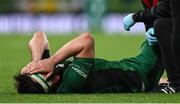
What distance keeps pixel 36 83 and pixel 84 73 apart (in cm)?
49

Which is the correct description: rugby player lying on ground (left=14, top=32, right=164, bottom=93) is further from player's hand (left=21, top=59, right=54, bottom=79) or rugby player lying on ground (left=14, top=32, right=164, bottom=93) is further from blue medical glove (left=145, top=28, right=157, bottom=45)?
blue medical glove (left=145, top=28, right=157, bottom=45)

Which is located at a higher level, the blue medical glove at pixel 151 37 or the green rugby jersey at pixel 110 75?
the blue medical glove at pixel 151 37

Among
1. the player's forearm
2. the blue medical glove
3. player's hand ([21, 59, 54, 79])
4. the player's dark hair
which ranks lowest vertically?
the player's dark hair

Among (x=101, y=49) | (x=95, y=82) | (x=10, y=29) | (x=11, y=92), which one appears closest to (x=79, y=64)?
(x=95, y=82)

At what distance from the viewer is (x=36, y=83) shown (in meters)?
8.80

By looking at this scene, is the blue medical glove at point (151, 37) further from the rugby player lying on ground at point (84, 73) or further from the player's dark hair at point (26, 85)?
the player's dark hair at point (26, 85)

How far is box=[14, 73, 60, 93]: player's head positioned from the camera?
345 inches

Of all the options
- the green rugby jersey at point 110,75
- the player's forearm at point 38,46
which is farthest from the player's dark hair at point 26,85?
the player's forearm at point 38,46

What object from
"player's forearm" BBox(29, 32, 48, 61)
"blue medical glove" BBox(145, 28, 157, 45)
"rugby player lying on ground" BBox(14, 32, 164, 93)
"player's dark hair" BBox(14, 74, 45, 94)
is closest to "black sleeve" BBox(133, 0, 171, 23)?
"blue medical glove" BBox(145, 28, 157, 45)

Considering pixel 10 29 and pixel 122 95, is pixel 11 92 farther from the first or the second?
pixel 10 29

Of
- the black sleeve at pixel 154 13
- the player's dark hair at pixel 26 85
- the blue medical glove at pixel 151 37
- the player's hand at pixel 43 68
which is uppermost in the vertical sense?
the black sleeve at pixel 154 13

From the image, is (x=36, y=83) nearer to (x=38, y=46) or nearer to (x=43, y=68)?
(x=43, y=68)

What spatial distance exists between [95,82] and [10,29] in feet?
77.4

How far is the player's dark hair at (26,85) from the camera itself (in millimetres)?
8750
